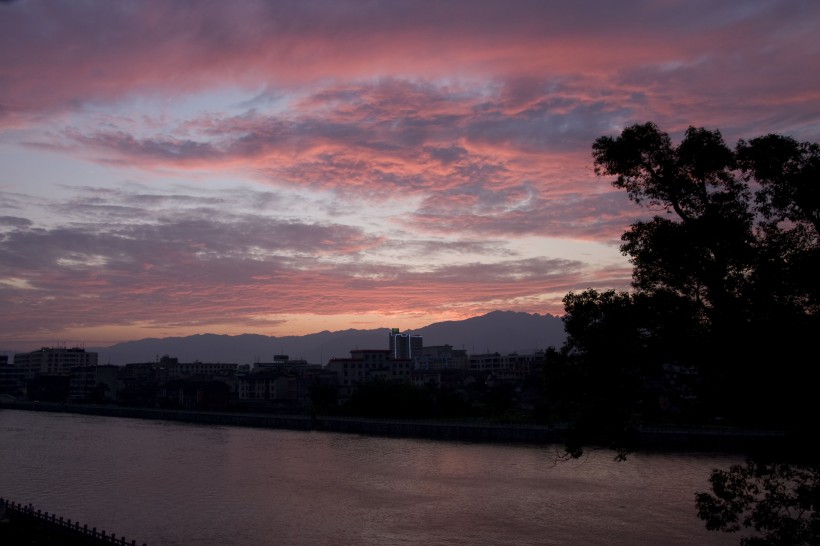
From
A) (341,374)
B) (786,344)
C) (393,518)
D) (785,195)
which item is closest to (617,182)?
(785,195)

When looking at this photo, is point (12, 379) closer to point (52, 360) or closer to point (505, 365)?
point (52, 360)

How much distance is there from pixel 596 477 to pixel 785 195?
31.3 m

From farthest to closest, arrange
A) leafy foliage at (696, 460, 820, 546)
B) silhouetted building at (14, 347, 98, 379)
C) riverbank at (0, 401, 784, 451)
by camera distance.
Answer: silhouetted building at (14, 347, 98, 379) < riverbank at (0, 401, 784, 451) < leafy foliage at (696, 460, 820, 546)

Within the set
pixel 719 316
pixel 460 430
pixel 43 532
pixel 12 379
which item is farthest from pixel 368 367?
pixel 719 316

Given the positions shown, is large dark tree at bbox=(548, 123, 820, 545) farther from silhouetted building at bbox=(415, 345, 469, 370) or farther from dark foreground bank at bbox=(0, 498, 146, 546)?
silhouetted building at bbox=(415, 345, 469, 370)

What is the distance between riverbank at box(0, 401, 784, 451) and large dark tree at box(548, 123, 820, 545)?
84.7ft

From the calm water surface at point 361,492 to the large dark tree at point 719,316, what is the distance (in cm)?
829

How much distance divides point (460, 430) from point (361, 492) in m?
27.6

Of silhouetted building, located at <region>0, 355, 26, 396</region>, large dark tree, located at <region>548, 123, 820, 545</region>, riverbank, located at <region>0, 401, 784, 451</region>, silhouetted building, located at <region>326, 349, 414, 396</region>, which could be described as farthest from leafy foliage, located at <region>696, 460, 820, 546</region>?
silhouetted building, located at <region>0, 355, 26, 396</region>

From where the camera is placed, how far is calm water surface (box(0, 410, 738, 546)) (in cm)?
2722

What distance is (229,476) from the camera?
42000 millimetres

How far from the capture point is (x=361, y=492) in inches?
1426

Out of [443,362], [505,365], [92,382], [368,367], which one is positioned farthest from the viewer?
A: [443,362]

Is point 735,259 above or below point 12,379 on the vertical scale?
above
